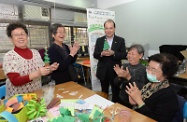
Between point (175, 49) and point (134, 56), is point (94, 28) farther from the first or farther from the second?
point (175, 49)

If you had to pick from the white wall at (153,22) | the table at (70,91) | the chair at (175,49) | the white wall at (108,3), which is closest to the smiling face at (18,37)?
the table at (70,91)

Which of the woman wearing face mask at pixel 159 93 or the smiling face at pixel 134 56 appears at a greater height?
the smiling face at pixel 134 56

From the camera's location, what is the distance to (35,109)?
3.44 feet

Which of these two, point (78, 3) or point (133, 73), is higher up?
point (78, 3)

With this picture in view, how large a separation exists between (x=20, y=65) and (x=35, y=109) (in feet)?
1.92

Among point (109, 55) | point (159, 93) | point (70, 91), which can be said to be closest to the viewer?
point (159, 93)

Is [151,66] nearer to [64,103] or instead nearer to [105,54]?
[64,103]

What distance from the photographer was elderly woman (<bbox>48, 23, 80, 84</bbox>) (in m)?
1.84

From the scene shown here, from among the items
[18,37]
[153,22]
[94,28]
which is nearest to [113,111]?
[18,37]

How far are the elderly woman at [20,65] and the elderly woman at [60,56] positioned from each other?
0.28m

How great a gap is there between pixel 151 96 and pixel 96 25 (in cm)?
225

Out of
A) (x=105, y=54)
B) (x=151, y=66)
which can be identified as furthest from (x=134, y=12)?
(x=151, y=66)

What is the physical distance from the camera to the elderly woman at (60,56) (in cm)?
184

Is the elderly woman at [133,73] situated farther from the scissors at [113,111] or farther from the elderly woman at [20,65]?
the elderly woman at [20,65]
